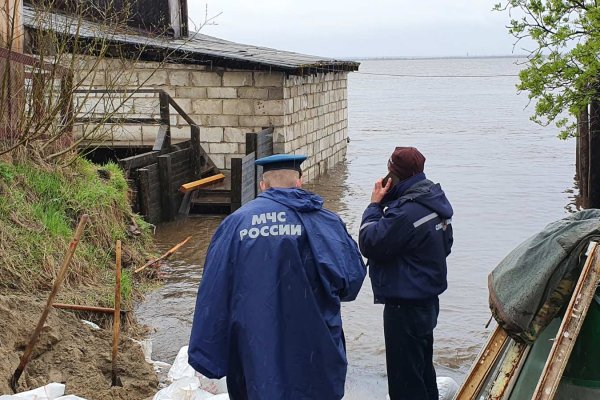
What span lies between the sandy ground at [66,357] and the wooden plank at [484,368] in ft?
7.79

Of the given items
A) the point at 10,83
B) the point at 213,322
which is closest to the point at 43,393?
the point at 213,322

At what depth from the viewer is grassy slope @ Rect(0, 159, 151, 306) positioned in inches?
291

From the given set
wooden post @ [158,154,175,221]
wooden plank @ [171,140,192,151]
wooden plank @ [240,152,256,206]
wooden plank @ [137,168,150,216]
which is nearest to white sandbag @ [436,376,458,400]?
wooden plank @ [137,168,150,216]

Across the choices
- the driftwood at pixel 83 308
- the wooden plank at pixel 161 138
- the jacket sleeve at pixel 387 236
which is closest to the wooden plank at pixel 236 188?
the wooden plank at pixel 161 138

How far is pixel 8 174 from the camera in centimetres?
852

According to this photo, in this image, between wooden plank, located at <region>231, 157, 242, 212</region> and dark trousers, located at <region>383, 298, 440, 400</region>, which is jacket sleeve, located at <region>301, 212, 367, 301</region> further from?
wooden plank, located at <region>231, 157, 242, 212</region>

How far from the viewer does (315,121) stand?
22234mm

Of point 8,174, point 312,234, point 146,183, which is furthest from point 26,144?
point 312,234

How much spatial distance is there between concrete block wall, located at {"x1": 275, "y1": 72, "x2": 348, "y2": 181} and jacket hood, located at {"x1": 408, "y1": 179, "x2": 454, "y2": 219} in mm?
13010

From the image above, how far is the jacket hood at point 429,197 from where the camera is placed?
17.0ft

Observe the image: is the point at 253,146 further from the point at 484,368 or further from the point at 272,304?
the point at 272,304

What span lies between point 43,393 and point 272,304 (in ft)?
6.31

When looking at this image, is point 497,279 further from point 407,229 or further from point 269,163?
point 269,163

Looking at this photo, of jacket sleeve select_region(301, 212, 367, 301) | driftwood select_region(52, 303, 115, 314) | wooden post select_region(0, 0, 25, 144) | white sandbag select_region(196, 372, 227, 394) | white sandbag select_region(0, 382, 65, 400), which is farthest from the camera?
wooden post select_region(0, 0, 25, 144)
